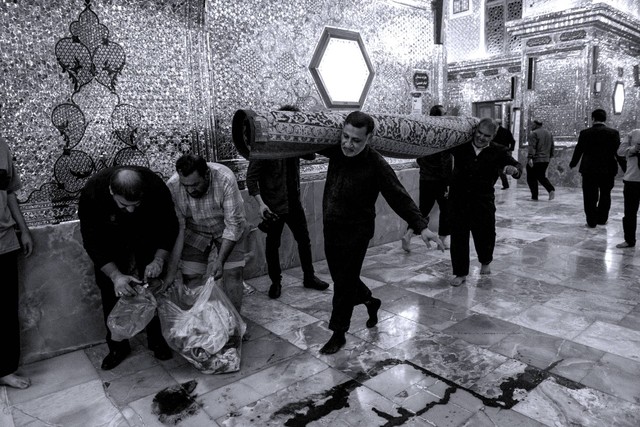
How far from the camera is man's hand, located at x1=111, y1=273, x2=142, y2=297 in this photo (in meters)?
2.75

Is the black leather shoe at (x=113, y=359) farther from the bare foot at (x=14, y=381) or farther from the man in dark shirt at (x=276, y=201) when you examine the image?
the man in dark shirt at (x=276, y=201)

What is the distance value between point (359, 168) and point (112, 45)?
2.22 m

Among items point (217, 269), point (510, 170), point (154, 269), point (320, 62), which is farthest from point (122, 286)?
point (320, 62)

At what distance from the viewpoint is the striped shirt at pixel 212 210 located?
3.02m

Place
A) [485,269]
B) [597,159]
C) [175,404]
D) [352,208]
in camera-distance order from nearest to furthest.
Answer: [175,404] → [352,208] → [485,269] → [597,159]

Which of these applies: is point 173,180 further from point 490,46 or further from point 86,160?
point 490,46

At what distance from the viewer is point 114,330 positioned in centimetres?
283

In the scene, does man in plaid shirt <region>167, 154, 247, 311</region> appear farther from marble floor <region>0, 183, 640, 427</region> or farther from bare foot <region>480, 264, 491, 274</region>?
bare foot <region>480, 264, 491, 274</region>

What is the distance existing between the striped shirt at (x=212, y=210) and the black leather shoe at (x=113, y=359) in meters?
0.86

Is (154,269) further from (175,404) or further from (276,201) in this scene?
(276,201)

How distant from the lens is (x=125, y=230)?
2.90m

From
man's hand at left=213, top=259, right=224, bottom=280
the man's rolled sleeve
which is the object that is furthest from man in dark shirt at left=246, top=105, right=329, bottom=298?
man's hand at left=213, top=259, right=224, bottom=280

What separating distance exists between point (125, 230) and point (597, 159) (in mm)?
6035

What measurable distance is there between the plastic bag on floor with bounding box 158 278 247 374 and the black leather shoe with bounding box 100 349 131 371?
0.43m
